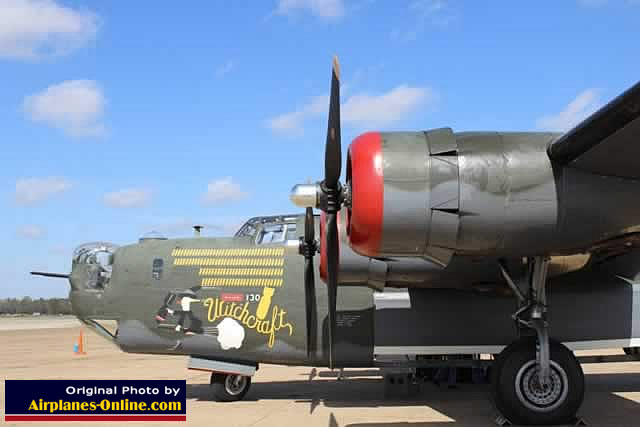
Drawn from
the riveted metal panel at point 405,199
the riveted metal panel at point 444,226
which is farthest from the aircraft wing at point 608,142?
the riveted metal panel at point 405,199

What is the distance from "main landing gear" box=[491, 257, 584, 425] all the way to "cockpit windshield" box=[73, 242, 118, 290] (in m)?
6.88

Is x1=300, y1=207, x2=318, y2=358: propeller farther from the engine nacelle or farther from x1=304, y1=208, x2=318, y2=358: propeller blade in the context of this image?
the engine nacelle

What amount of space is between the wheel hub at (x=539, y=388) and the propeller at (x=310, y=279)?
373 cm

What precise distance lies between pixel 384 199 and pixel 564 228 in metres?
1.98

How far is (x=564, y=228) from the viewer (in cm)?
644

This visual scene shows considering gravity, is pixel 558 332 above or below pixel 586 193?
below

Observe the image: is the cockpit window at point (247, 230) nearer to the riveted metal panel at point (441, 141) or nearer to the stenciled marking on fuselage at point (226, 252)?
the stenciled marking on fuselage at point (226, 252)

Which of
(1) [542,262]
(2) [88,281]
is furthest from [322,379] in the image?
(1) [542,262]

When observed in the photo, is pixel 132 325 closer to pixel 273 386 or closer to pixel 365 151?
pixel 273 386

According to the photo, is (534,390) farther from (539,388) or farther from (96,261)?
(96,261)

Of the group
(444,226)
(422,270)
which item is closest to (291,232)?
(422,270)

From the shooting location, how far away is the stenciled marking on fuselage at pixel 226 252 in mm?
10336

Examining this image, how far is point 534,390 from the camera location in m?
7.16

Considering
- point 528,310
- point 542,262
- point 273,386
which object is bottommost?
point 273,386
